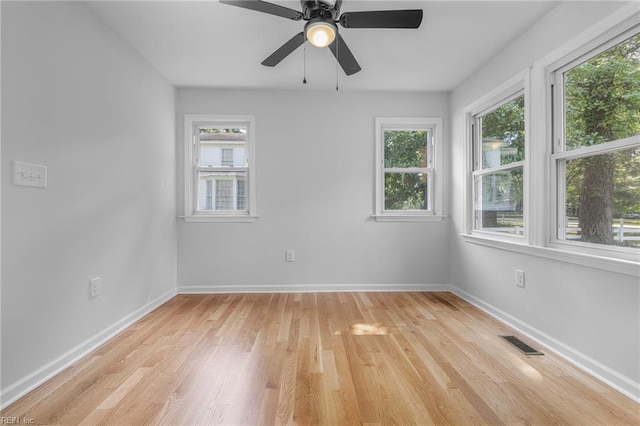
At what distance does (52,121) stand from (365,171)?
2.89m

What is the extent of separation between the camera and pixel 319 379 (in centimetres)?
177

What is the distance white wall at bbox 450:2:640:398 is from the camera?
1.69 m

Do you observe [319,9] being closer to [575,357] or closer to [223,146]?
[223,146]

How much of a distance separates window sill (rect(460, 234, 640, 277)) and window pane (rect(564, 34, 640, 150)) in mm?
736

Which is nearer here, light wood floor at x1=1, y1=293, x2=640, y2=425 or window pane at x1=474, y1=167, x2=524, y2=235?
light wood floor at x1=1, y1=293, x2=640, y2=425

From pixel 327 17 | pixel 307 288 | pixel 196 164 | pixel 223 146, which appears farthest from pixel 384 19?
pixel 307 288

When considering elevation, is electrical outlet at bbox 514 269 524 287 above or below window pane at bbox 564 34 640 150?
below

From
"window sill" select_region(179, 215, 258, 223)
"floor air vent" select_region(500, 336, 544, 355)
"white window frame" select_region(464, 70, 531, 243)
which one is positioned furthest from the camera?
"window sill" select_region(179, 215, 258, 223)

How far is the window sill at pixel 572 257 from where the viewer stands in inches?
64.9

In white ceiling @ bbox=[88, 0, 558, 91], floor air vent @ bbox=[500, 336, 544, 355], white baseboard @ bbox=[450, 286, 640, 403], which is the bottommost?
floor air vent @ bbox=[500, 336, 544, 355]

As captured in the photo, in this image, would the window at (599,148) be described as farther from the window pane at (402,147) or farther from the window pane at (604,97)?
the window pane at (402,147)

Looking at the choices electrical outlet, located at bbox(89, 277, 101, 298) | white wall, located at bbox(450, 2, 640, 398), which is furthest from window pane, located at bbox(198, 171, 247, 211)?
white wall, located at bbox(450, 2, 640, 398)

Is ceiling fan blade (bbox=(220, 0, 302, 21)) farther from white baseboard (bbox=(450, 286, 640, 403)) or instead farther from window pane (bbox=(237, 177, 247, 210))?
white baseboard (bbox=(450, 286, 640, 403))

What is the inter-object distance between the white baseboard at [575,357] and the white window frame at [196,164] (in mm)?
2771
